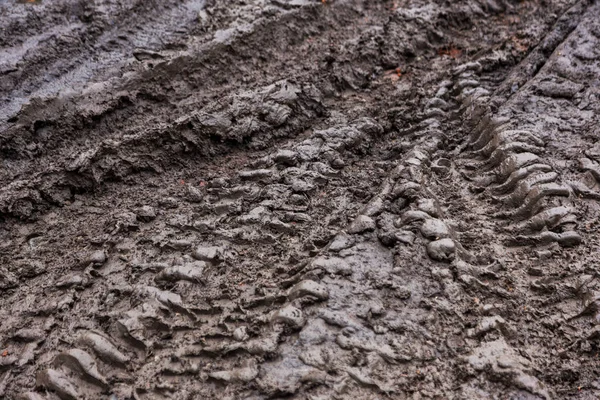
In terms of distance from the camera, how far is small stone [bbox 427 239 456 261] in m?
1.93

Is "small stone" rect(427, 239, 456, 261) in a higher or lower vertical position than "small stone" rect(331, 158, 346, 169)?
lower

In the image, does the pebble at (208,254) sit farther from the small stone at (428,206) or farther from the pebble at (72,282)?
→ the small stone at (428,206)

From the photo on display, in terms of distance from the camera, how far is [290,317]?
1771mm

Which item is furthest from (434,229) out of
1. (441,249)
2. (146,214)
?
(146,214)

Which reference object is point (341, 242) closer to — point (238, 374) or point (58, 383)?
point (238, 374)

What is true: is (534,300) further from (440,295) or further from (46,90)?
(46,90)

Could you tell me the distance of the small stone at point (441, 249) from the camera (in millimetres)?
1933

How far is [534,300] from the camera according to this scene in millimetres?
1888

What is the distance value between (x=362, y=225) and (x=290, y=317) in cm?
52

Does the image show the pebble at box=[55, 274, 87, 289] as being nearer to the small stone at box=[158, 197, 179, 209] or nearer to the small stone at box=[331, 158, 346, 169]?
the small stone at box=[158, 197, 179, 209]

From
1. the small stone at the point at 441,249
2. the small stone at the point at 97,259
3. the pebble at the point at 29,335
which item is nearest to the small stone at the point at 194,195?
the small stone at the point at 97,259

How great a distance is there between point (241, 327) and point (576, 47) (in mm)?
2548

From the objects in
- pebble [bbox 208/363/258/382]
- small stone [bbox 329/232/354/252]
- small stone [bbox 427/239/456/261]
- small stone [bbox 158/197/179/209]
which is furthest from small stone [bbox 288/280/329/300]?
small stone [bbox 158/197/179/209]

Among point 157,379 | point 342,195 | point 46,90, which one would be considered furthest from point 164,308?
point 46,90
